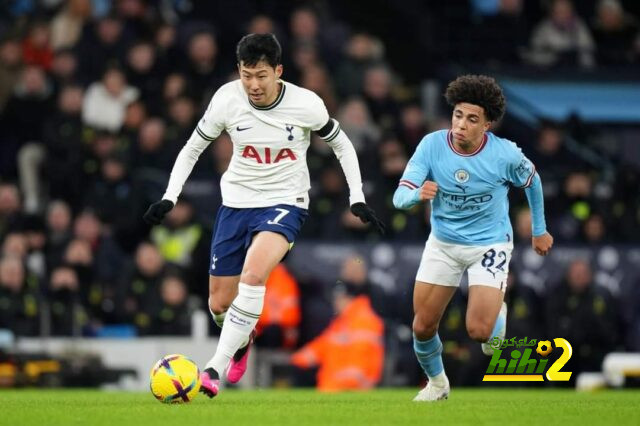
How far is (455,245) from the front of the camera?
12.3m

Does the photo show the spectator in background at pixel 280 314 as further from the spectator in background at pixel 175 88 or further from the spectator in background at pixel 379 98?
the spectator in background at pixel 379 98

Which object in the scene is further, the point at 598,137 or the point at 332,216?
the point at 598,137

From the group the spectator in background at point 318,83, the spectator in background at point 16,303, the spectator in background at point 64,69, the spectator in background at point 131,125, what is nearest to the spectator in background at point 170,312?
the spectator in background at point 16,303

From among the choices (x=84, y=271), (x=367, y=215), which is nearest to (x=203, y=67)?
(x=84, y=271)

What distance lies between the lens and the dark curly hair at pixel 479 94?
1202 cm

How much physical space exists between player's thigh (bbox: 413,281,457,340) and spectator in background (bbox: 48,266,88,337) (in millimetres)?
6563

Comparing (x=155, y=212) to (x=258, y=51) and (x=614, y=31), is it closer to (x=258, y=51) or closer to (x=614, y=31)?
(x=258, y=51)

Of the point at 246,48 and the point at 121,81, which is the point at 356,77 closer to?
the point at 121,81

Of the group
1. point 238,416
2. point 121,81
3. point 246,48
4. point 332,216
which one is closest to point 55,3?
Answer: point 121,81

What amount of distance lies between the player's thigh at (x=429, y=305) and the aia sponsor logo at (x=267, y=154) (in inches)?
54.2

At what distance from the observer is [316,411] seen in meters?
11.3

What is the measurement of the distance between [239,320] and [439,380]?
5.74ft

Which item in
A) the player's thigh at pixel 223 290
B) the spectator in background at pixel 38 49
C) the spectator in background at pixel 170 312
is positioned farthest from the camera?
the spectator in background at pixel 38 49

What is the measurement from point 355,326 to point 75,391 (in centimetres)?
306
